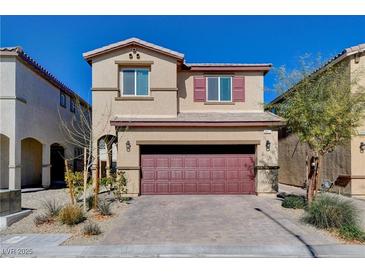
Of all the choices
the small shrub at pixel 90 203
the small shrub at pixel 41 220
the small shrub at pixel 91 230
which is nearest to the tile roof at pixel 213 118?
the small shrub at pixel 90 203

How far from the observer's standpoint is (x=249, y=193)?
44.9ft

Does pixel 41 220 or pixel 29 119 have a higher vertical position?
pixel 29 119

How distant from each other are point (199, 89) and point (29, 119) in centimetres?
937

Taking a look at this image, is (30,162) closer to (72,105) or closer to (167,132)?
(72,105)

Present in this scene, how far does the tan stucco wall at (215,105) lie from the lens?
1534 centimetres

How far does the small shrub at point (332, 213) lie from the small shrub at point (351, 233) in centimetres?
20

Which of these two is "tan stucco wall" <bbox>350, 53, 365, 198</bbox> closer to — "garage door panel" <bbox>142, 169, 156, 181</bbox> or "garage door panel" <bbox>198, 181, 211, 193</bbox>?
"garage door panel" <bbox>198, 181, 211, 193</bbox>

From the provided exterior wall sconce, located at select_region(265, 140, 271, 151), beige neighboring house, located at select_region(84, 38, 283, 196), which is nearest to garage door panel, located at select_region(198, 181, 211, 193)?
beige neighboring house, located at select_region(84, 38, 283, 196)

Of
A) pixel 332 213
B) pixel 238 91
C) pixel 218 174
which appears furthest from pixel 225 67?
pixel 332 213

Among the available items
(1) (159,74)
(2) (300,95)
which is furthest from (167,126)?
(2) (300,95)

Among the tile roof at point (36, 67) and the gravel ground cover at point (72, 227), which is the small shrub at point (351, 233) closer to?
the gravel ground cover at point (72, 227)

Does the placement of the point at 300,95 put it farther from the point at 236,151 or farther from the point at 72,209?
the point at 72,209

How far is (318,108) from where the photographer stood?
978 centimetres

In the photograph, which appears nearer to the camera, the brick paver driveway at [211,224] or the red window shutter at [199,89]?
the brick paver driveway at [211,224]
